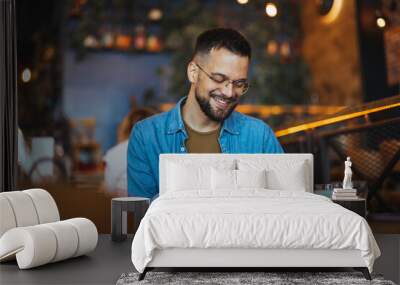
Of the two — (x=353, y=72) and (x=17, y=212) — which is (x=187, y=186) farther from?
(x=353, y=72)

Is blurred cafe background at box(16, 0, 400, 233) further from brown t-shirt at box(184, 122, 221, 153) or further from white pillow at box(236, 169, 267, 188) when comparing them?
white pillow at box(236, 169, 267, 188)

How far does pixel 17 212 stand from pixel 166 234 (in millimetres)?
1459

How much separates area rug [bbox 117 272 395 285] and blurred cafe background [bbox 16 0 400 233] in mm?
2439

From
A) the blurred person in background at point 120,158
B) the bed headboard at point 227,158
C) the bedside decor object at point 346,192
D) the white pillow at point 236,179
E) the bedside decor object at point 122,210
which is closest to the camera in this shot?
the white pillow at point 236,179

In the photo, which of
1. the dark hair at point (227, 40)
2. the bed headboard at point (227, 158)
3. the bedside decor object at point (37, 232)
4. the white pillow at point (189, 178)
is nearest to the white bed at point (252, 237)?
the bedside decor object at point (37, 232)

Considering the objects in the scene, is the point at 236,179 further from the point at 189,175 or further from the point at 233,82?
the point at 233,82

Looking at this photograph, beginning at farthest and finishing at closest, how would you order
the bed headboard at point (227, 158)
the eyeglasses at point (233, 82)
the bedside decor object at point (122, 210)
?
the eyeglasses at point (233, 82) → the bed headboard at point (227, 158) → the bedside decor object at point (122, 210)

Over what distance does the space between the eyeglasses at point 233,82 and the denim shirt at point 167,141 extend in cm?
26

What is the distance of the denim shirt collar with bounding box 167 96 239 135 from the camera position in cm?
704

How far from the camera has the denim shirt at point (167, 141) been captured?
7.02 m

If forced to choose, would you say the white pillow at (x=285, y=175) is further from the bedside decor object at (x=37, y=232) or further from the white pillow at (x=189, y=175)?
the bedside decor object at (x=37, y=232)

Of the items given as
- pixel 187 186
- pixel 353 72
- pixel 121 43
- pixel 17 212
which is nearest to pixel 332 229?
pixel 187 186

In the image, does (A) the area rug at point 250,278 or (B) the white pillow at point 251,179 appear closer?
(A) the area rug at point 250,278

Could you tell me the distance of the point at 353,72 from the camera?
23.1 ft
